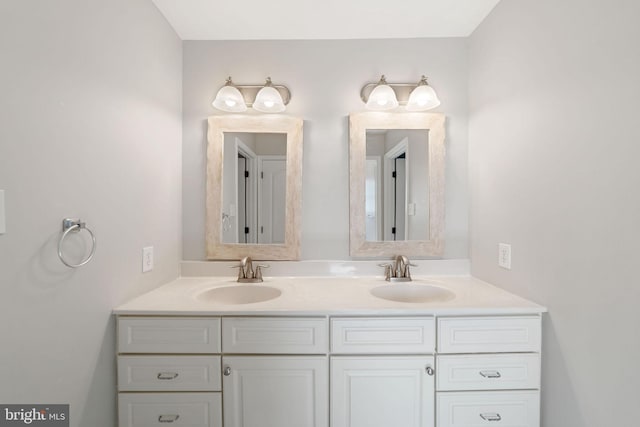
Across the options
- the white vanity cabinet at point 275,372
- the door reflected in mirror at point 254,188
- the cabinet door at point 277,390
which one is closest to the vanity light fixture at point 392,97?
the door reflected in mirror at point 254,188

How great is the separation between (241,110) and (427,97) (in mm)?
1084

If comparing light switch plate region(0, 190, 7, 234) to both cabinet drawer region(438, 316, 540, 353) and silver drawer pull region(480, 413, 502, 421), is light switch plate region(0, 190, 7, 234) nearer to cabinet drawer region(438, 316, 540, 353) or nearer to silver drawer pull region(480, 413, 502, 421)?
cabinet drawer region(438, 316, 540, 353)

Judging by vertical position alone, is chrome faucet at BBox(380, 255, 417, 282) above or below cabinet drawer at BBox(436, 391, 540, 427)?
above

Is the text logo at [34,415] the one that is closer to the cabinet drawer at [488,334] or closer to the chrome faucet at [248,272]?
the chrome faucet at [248,272]

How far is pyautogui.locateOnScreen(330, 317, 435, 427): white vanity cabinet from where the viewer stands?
1223 mm

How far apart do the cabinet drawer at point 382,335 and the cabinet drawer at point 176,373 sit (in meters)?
0.52

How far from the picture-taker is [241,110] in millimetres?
1719

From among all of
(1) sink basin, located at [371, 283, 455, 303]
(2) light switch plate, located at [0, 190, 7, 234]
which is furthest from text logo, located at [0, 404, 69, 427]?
(1) sink basin, located at [371, 283, 455, 303]

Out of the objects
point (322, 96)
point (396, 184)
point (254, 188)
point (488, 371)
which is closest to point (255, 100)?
point (322, 96)

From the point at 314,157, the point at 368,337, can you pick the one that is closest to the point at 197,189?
the point at 314,157

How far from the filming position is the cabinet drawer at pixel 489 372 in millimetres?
1220

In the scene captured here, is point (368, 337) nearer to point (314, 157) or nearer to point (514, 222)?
point (514, 222)

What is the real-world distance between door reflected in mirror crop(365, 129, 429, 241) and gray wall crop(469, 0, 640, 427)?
0.37 metres

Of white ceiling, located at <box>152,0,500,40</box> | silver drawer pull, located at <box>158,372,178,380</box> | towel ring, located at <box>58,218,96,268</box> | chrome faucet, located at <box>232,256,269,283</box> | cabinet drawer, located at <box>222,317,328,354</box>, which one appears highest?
white ceiling, located at <box>152,0,500,40</box>
